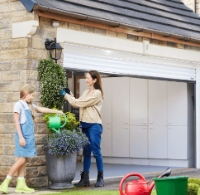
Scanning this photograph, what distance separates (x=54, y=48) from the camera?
10.1 meters

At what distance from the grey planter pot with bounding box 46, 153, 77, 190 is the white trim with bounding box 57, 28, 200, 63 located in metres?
2.01

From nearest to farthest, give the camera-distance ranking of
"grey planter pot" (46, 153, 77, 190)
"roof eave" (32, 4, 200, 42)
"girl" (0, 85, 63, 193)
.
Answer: "girl" (0, 85, 63, 193) → "grey planter pot" (46, 153, 77, 190) → "roof eave" (32, 4, 200, 42)

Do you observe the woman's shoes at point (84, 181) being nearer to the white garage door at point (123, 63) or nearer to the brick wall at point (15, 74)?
the brick wall at point (15, 74)

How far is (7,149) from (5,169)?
1.05ft

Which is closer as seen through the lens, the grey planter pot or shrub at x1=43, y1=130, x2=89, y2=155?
shrub at x1=43, y1=130, x2=89, y2=155

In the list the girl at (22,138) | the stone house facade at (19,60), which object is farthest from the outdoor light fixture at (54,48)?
the girl at (22,138)

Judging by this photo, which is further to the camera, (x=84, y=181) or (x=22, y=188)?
(x=84, y=181)

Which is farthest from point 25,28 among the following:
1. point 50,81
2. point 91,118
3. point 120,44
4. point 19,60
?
point 120,44

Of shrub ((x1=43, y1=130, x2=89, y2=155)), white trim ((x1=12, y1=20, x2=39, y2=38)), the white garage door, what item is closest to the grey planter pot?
shrub ((x1=43, y1=130, x2=89, y2=155))

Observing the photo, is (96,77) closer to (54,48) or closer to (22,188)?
(54,48)

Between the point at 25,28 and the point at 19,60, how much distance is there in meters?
0.52

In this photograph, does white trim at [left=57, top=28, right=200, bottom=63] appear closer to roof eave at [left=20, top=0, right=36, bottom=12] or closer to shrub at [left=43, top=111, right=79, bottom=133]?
roof eave at [left=20, top=0, right=36, bottom=12]

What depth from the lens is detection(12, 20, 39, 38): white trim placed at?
9766 mm

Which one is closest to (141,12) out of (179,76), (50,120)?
(179,76)
